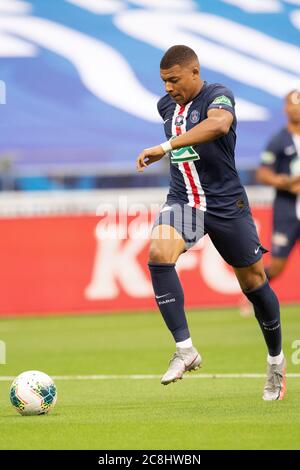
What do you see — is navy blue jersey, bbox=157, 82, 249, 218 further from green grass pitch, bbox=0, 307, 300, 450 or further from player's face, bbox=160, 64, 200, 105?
green grass pitch, bbox=0, 307, 300, 450

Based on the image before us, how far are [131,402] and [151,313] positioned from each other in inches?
353

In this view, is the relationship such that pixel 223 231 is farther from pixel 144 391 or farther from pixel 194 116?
pixel 144 391

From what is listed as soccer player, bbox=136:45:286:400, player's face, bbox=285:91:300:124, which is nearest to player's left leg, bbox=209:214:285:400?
soccer player, bbox=136:45:286:400

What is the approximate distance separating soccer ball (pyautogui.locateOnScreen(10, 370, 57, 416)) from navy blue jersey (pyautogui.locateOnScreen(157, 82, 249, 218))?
5.56 ft

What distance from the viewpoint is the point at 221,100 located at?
800cm

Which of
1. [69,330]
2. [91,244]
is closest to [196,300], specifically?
[91,244]

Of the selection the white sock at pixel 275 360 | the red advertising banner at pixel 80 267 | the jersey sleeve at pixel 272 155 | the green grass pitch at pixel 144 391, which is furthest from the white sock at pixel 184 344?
the red advertising banner at pixel 80 267

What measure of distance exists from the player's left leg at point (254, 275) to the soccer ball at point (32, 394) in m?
1.61

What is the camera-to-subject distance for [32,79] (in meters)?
21.3

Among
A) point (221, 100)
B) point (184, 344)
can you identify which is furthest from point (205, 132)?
point (184, 344)

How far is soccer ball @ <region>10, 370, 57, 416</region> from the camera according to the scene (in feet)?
24.5

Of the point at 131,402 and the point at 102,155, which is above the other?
the point at 102,155

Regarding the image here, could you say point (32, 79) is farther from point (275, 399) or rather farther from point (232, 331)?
point (275, 399)

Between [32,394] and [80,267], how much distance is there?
32.2 ft
